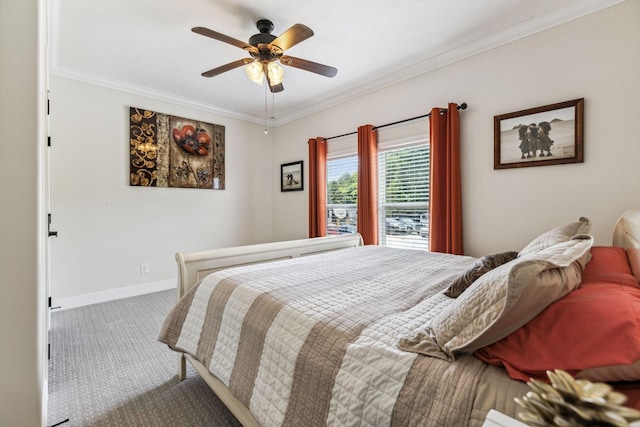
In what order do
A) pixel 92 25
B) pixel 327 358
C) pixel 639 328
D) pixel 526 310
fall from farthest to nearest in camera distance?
pixel 92 25 → pixel 327 358 → pixel 526 310 → pixel 639 328

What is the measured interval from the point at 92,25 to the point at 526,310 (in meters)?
3.46

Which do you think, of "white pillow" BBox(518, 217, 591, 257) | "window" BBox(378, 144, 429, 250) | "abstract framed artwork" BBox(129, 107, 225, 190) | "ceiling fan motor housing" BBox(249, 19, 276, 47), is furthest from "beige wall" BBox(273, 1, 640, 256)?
"abstract framed artwork" BBox(129, 107, 225, 190)

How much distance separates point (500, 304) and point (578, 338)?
0.16 meters

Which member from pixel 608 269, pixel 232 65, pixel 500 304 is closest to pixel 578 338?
pixel 500 304

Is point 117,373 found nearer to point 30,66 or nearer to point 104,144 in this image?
point 30,66

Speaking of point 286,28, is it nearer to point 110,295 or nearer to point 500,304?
point 500,304

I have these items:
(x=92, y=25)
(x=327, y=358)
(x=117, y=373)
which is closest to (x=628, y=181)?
(x=327, y=358)

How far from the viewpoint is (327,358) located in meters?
0.92

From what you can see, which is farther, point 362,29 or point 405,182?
point 405,182

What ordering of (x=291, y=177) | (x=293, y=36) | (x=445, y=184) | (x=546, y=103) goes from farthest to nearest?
1. (x=291, y=177)
2. (x=445, y=184)
3. (x=546, y=103)
4. (x=293, y=36)

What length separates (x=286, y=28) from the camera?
7.95 feet

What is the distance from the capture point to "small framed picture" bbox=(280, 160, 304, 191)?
443cm

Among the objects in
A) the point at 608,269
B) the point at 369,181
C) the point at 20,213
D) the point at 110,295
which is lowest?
the point at 110,295

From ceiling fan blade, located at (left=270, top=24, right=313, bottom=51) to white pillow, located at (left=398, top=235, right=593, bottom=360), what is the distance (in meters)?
1.85
